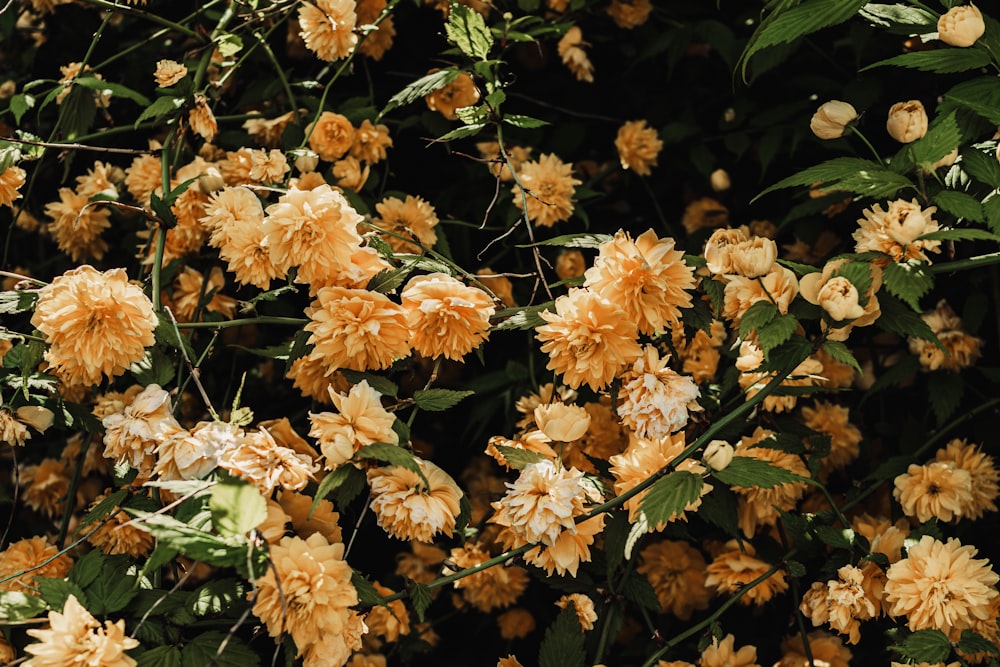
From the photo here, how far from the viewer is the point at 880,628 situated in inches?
77.1

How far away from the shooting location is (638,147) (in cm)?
231

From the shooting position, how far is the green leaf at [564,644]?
1526mm

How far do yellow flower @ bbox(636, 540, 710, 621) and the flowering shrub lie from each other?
1 centimetres

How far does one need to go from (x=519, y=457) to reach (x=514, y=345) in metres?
0.96

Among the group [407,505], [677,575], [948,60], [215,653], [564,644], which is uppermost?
[948,60]

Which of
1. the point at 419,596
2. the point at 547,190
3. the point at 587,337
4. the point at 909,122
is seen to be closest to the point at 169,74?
the point at 547,190

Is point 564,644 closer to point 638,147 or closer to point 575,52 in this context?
point 638,147

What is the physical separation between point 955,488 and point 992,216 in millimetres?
604

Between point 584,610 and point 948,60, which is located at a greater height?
point 948,60

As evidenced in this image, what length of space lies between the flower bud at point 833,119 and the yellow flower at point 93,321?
1268 mm

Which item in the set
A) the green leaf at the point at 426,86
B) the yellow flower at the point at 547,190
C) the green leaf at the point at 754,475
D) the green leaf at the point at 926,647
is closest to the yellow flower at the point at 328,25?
the green leaf at the point at 426,86

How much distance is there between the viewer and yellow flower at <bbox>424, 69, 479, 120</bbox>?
212cm

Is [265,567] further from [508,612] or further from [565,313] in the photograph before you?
[508,612]

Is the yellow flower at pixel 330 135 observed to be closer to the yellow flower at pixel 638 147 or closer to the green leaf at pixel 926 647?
the yellow flower at pixel 638 147
